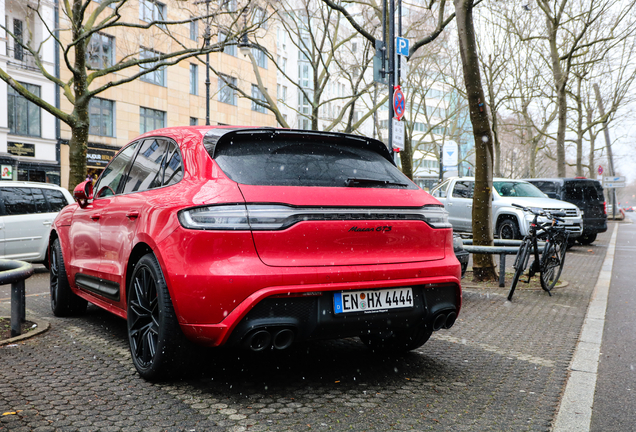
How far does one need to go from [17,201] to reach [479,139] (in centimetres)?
755

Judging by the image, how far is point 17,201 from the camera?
1041 centimetres

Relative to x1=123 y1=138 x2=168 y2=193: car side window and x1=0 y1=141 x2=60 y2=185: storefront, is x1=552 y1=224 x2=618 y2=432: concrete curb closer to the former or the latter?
x1=123 y1=138 x2=168 y2=193: car side window

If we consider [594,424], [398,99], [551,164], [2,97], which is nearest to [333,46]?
[398,99]

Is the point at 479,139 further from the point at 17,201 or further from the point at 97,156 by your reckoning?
the point at 97,156

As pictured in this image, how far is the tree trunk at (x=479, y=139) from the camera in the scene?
9.14 metres

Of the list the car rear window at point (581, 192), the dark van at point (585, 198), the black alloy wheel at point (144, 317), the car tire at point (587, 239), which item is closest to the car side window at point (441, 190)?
the dark van at point (585, 198)

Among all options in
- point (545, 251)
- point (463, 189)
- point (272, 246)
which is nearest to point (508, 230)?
point (463, 189)

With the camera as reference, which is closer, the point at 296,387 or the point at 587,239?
the point at 296,387

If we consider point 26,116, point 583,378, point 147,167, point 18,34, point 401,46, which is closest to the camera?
point 583,378

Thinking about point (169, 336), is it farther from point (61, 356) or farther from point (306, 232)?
point (61, 356)

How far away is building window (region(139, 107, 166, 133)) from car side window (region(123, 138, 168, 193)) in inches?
1243

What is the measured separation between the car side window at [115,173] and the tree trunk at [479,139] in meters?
5.56

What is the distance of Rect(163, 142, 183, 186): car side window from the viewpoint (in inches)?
153

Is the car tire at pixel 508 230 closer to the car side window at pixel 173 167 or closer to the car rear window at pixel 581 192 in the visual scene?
the car rear window at pixel 581 192
